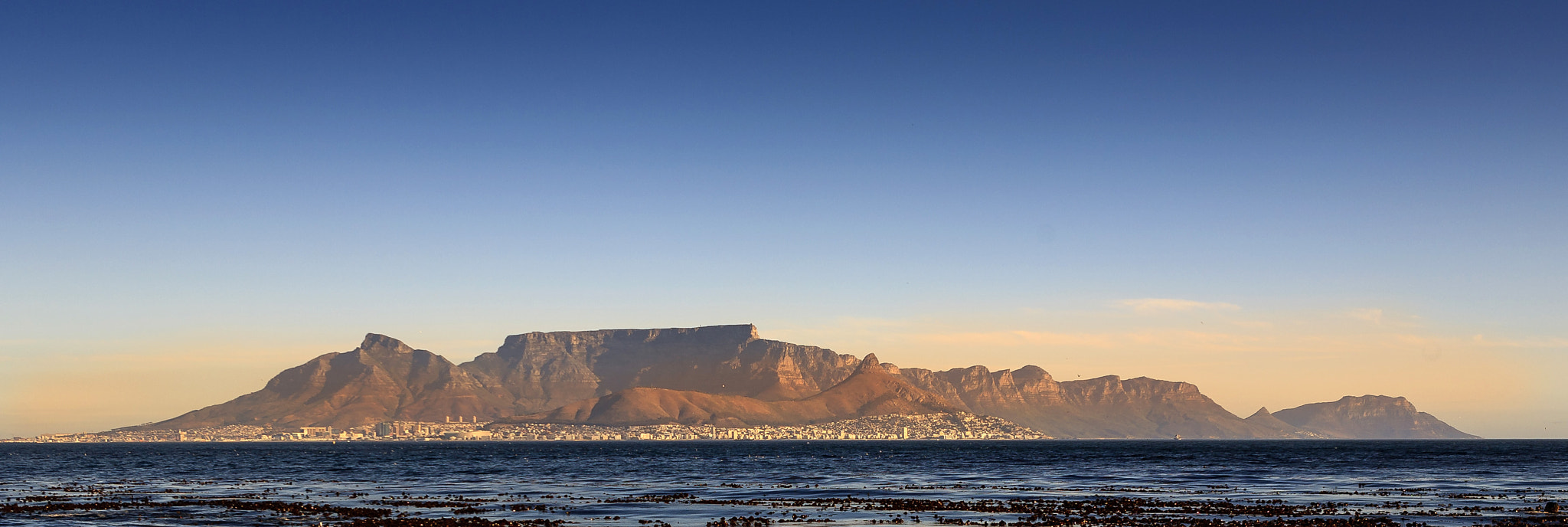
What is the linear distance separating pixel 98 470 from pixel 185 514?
8011cm

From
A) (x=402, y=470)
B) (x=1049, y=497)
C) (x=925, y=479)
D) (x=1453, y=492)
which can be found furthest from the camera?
(x=402, y=470)

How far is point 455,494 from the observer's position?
82.9 meters

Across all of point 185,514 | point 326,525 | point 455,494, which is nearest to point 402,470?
point 455,494

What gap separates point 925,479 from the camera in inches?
4097

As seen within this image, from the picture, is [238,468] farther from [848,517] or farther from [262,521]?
[848,517]

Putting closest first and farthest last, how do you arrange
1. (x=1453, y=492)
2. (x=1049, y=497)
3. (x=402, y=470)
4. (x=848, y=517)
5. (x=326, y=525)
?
(x=326, y=525) < (x=848, y=517) < (x=1049, y=497) < (x=1453, y=492) < (x=402, y=470)

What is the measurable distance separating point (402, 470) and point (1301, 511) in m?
95.3

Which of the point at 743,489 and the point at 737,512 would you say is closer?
the point at 737,512

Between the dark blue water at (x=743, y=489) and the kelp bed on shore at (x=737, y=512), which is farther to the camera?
the dark blue water at (x=743, y=489)

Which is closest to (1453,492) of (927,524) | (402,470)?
(927,524)

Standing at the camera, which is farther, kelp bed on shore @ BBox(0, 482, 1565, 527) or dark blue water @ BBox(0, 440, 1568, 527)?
dark blue water @ BBox(0, 440, 1568, 527)

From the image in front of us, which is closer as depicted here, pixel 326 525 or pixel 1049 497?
pixel 326 525

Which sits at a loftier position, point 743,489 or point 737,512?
point 737,512

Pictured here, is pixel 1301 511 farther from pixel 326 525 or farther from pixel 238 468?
pixel 238 468
